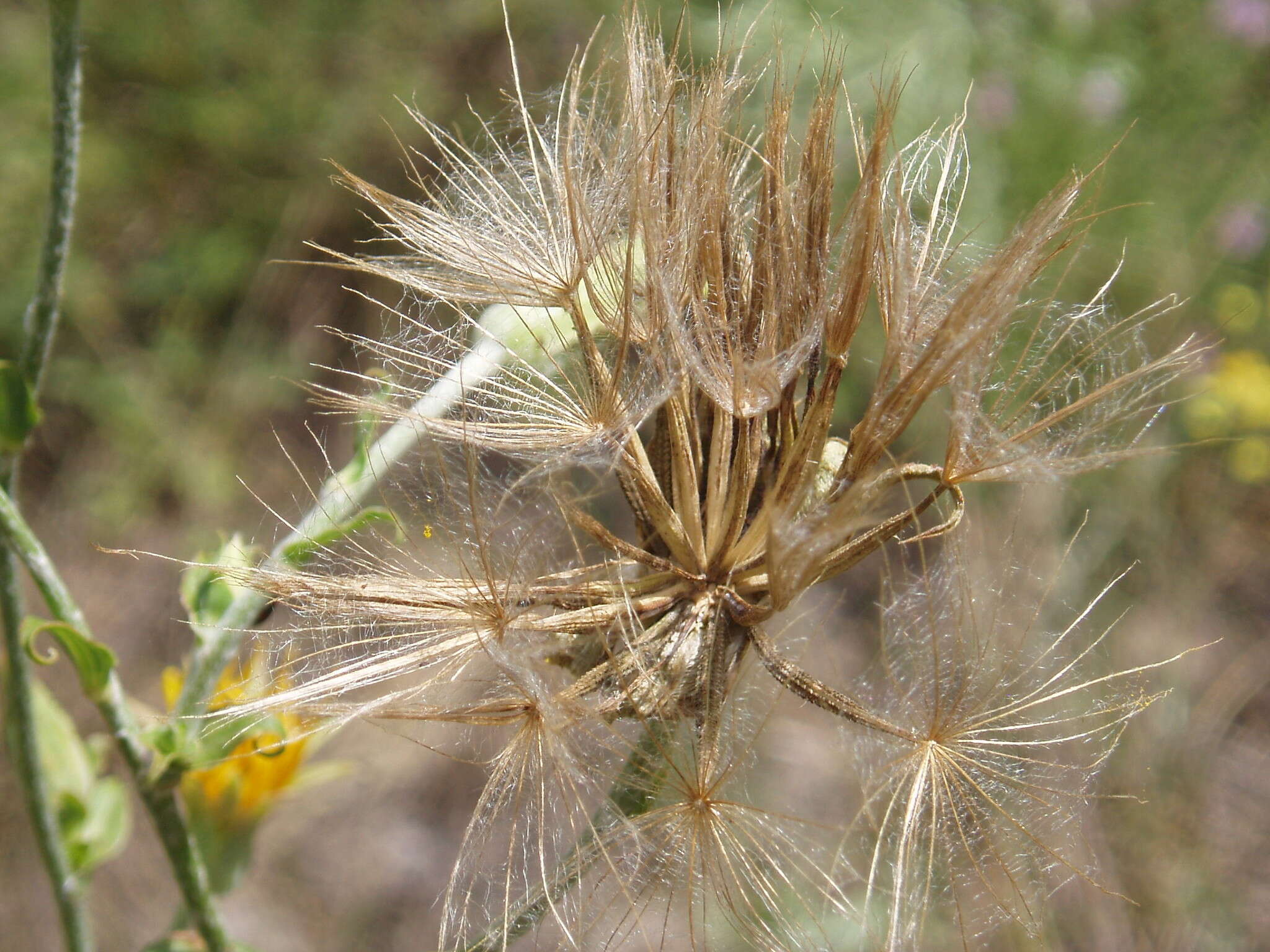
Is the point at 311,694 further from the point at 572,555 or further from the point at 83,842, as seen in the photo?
the point at 83,842

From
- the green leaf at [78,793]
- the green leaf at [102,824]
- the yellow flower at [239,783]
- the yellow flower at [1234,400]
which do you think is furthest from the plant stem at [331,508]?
the yellow flower at [1234,400]

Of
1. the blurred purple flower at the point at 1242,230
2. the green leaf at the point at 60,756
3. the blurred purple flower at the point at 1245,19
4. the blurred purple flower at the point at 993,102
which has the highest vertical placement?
the blurred purple flower at the point at 1245,19

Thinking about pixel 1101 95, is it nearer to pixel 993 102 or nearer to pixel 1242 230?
pixel 993 102

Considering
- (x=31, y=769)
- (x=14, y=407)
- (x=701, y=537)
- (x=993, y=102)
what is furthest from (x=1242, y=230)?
(x=31, y=769)

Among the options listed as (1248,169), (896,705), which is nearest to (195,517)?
(896,705)

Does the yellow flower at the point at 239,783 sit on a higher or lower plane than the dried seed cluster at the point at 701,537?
lower

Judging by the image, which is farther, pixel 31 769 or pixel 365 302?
pixel 365 302

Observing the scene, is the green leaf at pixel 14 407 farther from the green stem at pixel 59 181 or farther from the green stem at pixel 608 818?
the green stem at pixel 608 818
